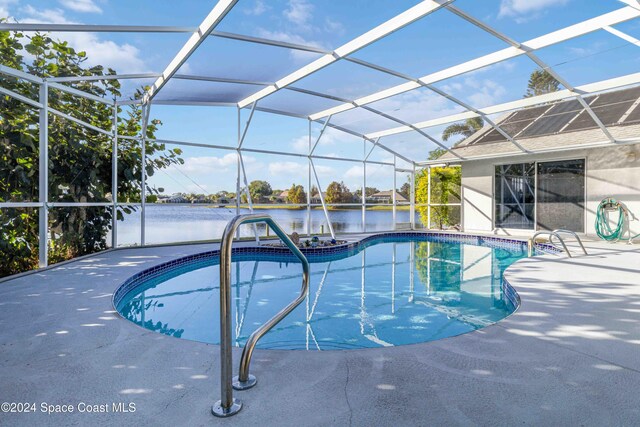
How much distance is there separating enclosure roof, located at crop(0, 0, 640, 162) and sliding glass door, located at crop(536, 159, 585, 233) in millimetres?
1087

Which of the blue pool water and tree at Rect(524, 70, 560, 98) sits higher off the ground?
tree at Rect(524, 70, 560, 98)

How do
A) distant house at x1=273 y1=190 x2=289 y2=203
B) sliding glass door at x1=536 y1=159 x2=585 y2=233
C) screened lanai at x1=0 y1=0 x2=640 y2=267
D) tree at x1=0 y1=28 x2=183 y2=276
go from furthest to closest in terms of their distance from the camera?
distant house at x1=273 y1=190 x2=289 y2=203 → sliding glass door at x1=536 y1=159 x2=585 y2=233 → tree at x1=0 y1=28 x2=183 y2=276 → screened lanai at x1=0 y1=0 x2=640 y2=267

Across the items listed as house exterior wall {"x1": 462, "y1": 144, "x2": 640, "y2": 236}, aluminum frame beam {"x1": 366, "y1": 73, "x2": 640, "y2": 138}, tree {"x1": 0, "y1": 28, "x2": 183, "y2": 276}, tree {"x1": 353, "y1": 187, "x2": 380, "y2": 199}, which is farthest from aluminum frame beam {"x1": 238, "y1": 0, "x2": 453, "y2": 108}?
house exterior wall {"x1": 462, "y1": 144, "x2": 640, "y2": 236}

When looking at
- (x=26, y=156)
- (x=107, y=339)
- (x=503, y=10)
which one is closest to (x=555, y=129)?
(x=503, y=10)

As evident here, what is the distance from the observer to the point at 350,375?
2.40m

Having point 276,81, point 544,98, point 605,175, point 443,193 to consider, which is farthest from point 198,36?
point 443,193

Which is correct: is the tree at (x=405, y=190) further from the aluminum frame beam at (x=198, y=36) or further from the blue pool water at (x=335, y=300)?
the aluminum frame beam at (x=198, y=36)

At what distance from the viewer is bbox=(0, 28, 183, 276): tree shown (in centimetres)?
600

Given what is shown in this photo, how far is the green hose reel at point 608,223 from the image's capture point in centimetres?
1009

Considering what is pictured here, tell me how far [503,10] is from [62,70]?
28.5ft

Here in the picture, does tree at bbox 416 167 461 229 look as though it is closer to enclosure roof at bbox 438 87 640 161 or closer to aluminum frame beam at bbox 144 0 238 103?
enclosure roof at bbox 438 87 640 161

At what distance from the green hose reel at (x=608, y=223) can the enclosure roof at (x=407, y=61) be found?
192 centimetres

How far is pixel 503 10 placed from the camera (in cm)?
525

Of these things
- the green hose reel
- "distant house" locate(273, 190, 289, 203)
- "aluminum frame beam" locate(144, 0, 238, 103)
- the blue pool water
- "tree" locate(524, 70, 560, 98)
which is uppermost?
"tree" locate(524, 70, 560, 98)
